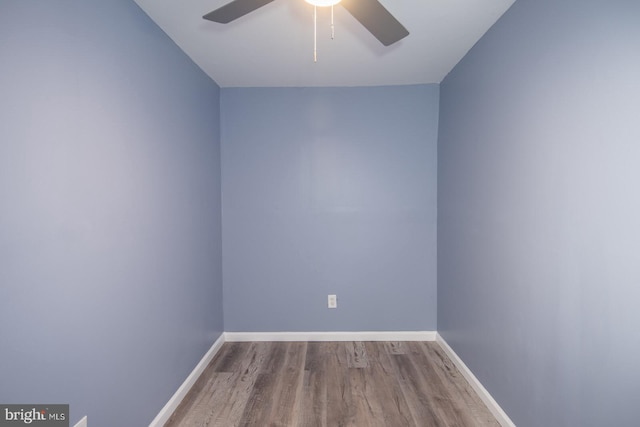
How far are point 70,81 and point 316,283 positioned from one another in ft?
7.52

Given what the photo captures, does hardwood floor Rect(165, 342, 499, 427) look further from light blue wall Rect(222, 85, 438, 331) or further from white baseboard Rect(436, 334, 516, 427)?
light blue wall Rect(222, 85, 438, 331)

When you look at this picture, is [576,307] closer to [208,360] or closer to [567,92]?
[567,92]

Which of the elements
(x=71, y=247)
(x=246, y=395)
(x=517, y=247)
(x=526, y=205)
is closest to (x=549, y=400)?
(x=517, y=247)

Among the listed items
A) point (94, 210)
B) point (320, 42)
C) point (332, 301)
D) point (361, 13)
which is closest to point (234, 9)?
point (361, 13)

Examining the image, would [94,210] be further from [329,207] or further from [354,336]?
[354,336]

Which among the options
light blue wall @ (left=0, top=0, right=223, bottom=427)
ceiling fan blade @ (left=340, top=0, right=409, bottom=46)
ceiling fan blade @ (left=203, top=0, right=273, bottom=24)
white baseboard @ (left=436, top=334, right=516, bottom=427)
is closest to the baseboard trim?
white baseboard @ (left=436, top=334, right=516, bottom=427)

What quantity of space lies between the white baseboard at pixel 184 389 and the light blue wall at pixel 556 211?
2.00 metres

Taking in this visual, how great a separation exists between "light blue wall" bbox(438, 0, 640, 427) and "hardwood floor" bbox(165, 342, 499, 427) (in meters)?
0.31

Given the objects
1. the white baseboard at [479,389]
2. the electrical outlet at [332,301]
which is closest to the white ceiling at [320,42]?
the electrical outlet at [332,301]

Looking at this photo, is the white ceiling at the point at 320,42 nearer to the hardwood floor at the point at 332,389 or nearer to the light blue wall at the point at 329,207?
the light blue wall at the point at 329,207

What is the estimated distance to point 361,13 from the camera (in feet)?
4.40

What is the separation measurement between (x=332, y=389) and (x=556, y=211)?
1765mm

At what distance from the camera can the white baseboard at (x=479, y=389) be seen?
5.95 feet
